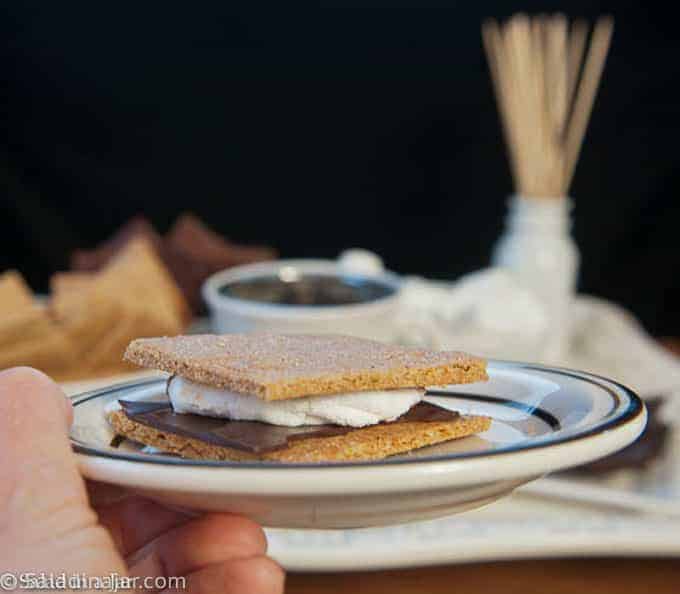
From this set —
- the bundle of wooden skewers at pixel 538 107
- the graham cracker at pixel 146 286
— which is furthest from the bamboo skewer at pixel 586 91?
the graham cracker at pixel 146 286

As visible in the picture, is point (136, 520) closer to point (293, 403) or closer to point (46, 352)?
point (293, 403)

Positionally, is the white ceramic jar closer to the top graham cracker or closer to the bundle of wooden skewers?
the bundle of wooden skewers

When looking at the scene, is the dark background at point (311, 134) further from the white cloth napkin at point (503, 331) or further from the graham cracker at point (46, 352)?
the graham cracker at point (46, 352)

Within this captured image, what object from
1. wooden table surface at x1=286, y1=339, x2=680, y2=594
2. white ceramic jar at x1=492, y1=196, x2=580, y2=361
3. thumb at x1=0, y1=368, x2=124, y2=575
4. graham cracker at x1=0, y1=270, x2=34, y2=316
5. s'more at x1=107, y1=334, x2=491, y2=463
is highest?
s'more at x1=107, y1=334, x2=491, y2=463

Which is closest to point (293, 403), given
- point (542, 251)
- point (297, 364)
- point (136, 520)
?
point (297, 364)

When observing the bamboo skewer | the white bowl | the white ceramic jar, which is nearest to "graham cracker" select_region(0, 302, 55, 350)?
the white bowl

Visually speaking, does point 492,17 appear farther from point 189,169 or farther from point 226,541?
point 226,541

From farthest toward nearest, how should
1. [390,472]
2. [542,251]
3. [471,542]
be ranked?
1. [542,251]
2. [471,542]
3. [390,472]
